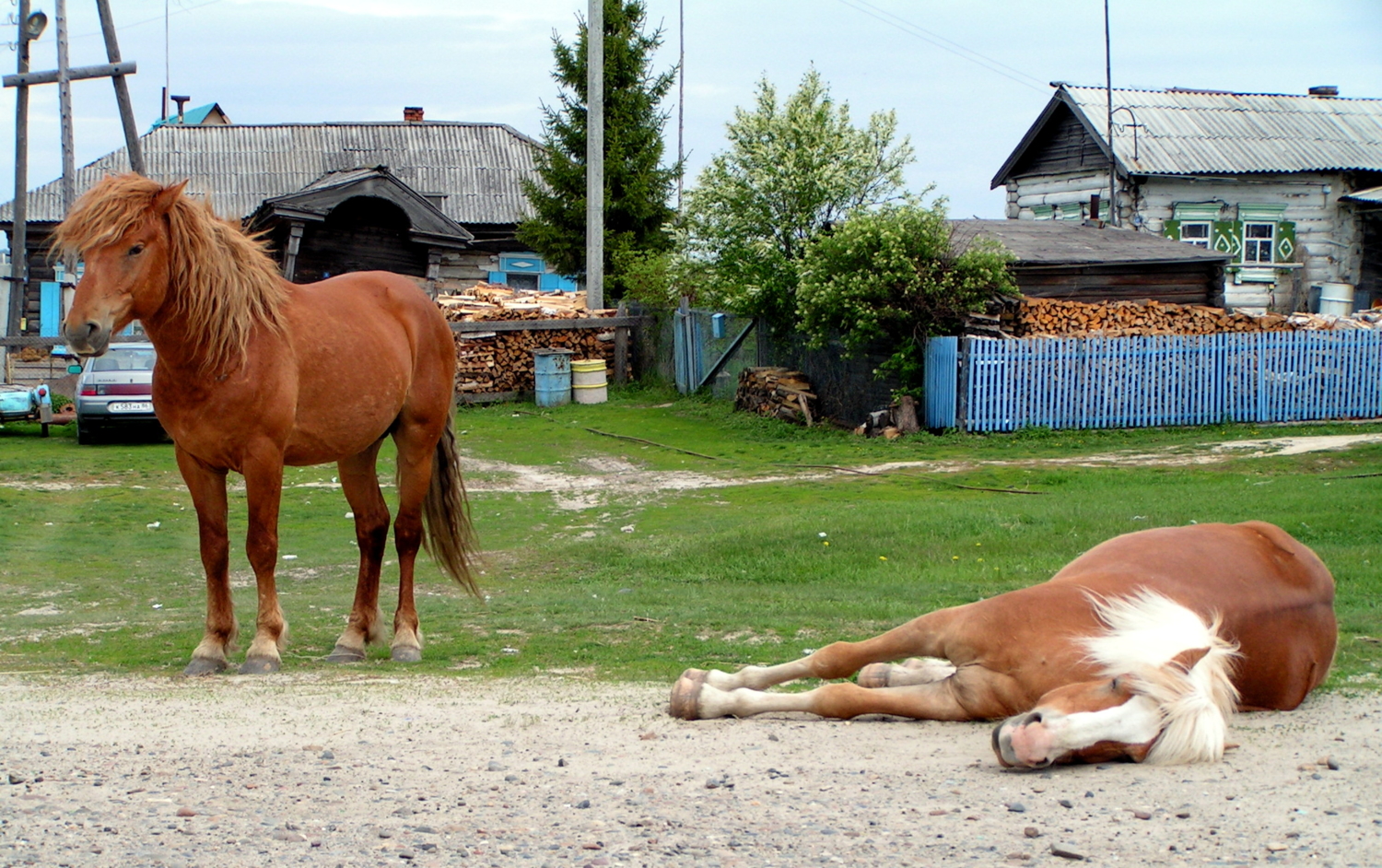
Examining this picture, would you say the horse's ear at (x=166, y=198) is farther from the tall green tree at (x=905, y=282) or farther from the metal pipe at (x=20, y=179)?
the metal pipe at (x=20, y=179)

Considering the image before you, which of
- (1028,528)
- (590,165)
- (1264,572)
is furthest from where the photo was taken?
(590,165)

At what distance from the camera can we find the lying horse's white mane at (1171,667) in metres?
3.87

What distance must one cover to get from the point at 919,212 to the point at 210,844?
1843 cm

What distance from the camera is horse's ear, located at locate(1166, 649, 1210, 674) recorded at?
13.0 feet

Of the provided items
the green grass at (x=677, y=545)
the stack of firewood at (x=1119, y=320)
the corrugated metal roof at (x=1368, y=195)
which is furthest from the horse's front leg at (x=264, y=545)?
the corrugated metal roof at (x=1368, y=195)

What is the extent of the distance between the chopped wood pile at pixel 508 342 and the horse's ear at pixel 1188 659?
24.5 metres

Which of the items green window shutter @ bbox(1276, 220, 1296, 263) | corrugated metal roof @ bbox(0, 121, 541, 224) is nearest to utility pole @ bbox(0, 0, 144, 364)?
corrugated metal roof @ bbox(0, 121, 541, 224)

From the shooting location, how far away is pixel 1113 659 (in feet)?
13.0

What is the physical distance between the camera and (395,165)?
138 ft

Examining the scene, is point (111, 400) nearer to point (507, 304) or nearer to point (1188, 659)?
point (507, 304)

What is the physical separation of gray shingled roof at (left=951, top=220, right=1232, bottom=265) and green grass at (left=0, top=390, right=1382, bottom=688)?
436 centimetres

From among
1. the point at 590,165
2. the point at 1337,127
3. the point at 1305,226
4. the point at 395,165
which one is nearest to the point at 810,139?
the point at 590,165

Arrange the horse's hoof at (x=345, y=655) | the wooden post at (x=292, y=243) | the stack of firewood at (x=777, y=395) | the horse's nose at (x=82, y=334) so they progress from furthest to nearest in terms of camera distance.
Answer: the wooden post at (x=292, y=243)
the stack of firewood at (x=777, y=395)
the horse's hoof at (x=345, y=655)
the horse's nose at (x=82, y=334)

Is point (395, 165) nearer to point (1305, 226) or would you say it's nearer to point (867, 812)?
point (1305, 226)
